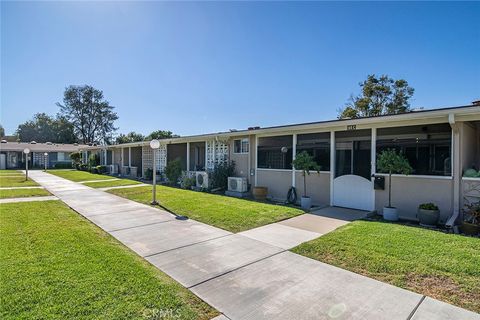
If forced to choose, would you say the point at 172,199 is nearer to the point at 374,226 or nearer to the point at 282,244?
the point at 282,244

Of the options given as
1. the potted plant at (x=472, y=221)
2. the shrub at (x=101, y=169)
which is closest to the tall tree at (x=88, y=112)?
the shrub at (x=101, y=169)

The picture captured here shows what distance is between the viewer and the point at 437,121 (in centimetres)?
662

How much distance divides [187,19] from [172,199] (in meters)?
6.88

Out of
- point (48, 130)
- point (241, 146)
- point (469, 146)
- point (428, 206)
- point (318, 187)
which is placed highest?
point (48, 130)

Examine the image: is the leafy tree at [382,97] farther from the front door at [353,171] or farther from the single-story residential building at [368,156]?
the front door at [353,171]

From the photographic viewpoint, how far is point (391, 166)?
22.5ft

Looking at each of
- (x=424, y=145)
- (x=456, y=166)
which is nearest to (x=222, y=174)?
(x=424, y=145)

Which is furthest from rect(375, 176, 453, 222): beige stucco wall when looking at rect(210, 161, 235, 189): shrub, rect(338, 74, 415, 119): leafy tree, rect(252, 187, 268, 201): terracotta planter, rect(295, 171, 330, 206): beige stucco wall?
rect(338, 74, 415, 119): leafy tree

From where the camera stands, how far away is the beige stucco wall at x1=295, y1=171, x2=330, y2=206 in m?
8.88

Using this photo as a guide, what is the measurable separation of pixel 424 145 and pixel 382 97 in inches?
892

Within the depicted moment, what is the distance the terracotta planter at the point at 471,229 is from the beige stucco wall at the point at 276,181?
206 inches

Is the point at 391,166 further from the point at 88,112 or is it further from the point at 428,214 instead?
the point at 88,112

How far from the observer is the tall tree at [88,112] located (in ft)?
171

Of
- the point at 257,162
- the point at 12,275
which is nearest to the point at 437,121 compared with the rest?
the point at 257,162
